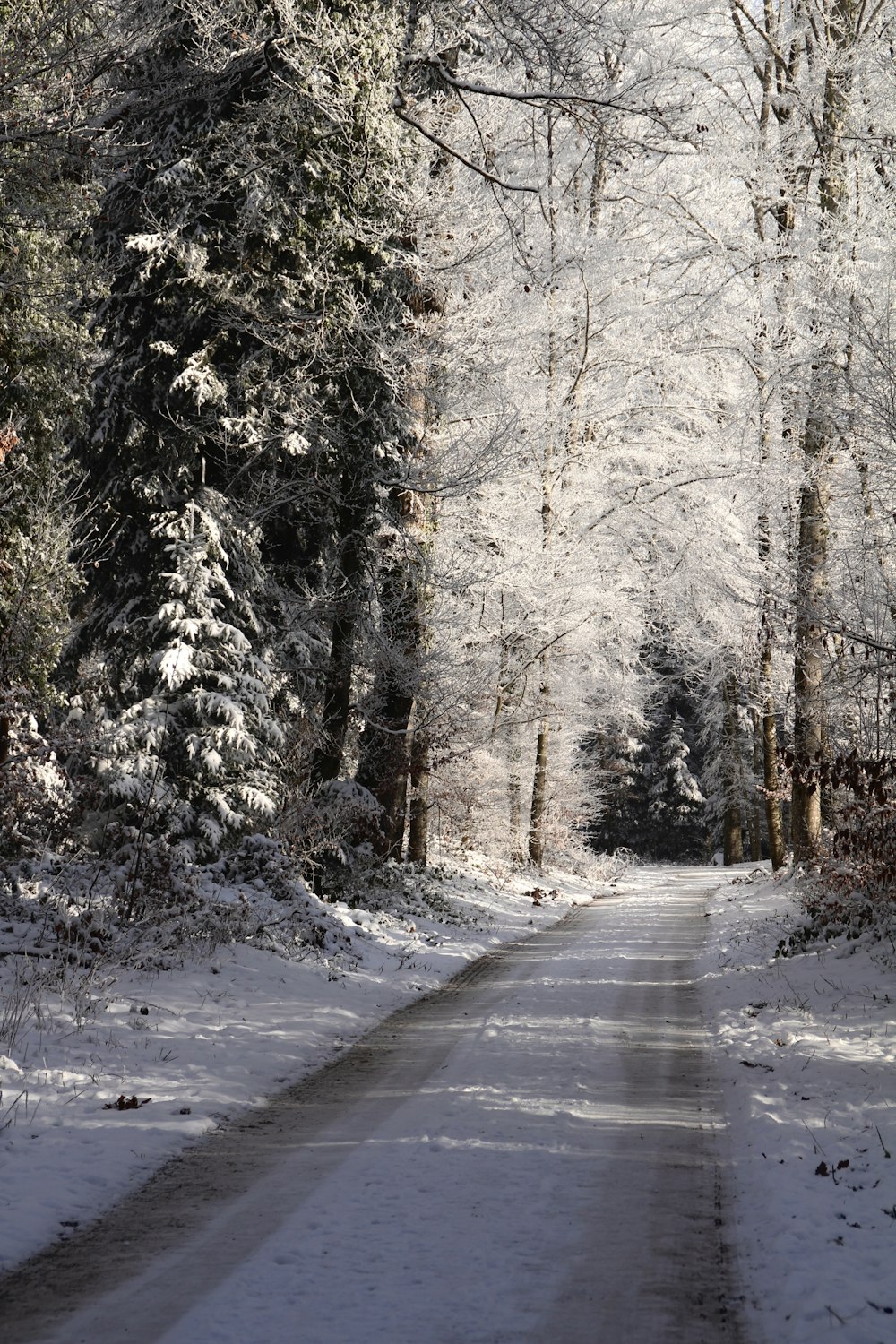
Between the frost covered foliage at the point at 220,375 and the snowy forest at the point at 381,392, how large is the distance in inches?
2.4

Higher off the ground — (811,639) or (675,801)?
(811,639)

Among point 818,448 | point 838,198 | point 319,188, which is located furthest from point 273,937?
point 838,198

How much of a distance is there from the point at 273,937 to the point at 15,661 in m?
4.19

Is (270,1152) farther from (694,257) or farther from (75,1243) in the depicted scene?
(694,257)

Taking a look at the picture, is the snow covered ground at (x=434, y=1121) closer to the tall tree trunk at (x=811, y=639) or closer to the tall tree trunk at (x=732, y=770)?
the tall tree trunk at (x=811, y=639)

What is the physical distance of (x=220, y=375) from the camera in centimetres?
1338

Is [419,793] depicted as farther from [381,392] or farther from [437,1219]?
[437,1219]

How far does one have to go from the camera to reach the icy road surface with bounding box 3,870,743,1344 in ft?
11.6

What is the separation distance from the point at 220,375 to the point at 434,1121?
10.3 metres

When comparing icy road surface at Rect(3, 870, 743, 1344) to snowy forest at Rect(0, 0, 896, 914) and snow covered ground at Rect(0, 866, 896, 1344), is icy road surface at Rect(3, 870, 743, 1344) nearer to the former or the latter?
snow covered ground at Rect(0, 866, 896, 1344)

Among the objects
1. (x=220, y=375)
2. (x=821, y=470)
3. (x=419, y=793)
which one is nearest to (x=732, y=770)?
(x=419, y=793)

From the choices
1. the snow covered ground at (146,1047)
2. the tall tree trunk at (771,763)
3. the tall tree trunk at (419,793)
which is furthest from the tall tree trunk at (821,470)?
the snow covered ground at (146,1047)

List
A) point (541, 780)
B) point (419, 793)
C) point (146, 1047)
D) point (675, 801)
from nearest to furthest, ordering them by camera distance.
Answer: point (146, 1047) → point (419, 793) → point (541, 780) → point (675, 801)

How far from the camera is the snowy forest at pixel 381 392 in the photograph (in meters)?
9.75
